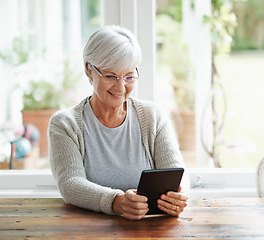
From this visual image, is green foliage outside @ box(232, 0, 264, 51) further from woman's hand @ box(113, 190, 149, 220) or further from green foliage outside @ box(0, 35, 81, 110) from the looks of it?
woman's hand @ box(113, 190, 149, 220)

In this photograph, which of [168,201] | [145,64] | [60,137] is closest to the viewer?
[168,201]

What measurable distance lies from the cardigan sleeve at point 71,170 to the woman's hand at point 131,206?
0.04 meters

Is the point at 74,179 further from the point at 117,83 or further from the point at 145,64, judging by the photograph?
the point at 145,64

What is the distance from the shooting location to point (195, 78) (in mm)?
2695

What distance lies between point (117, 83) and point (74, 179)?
462 millimetres

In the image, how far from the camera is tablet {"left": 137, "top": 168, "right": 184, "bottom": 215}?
1576 millimetres

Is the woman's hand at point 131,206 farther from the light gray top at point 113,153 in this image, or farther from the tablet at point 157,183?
the light gray top at point 113,153

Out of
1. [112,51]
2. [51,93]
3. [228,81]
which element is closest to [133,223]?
[112,51]

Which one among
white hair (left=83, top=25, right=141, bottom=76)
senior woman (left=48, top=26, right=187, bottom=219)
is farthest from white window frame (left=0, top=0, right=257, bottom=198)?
white hair (left=83, top=25, right=141, bottom=76)

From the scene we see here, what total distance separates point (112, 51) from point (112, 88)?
17 centimetres

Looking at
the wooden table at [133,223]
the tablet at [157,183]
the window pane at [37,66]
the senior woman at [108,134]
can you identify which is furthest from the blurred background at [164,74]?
the tablet at [157,183]

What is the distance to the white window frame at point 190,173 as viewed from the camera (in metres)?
2.38

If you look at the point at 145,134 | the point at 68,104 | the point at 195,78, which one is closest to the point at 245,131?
the point at 195,78

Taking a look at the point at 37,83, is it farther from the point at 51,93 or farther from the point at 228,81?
the point at 228,81
